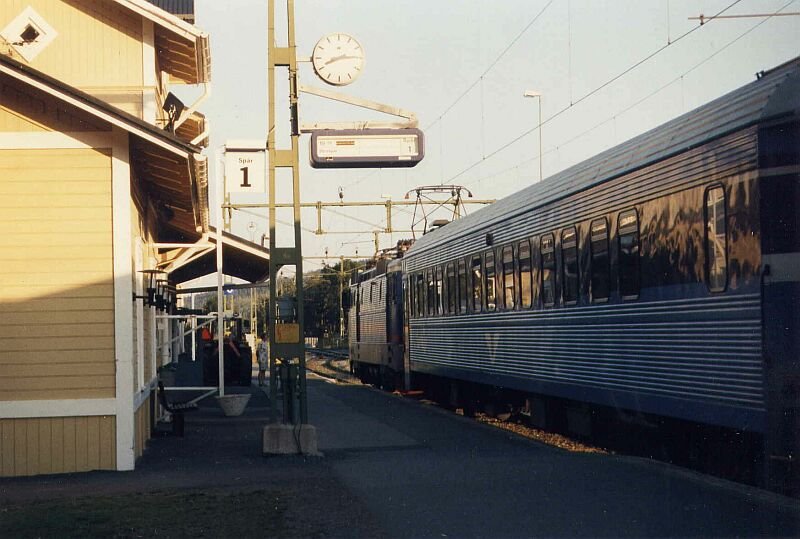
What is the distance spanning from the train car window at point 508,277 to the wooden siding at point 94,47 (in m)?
5.79

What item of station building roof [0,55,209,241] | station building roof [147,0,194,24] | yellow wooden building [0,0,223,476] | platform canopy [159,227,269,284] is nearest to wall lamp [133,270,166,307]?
yellow wooden building [0,0,223,476]

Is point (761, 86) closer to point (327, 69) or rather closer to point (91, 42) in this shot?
point (327, 69)

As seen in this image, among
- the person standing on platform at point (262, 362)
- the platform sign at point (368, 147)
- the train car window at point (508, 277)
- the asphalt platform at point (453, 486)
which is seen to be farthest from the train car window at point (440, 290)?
the person standing on platform at point (262, 362)

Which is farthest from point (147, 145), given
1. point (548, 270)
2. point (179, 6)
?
point (179, 6)

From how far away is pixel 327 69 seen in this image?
1549 centimetres

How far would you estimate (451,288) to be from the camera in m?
21.7

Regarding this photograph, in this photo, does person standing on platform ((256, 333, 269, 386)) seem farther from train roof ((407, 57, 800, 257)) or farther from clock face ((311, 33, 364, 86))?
clock face ((311, 33, 364, 86))

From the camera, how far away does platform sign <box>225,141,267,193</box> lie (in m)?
17.6

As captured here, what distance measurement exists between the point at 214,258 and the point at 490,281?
25.9ft

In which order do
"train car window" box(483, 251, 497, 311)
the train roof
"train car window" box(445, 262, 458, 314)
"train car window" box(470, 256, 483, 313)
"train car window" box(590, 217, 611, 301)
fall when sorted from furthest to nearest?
1. "train car window" box(445, 262, 458, 314)
2. "train car window" box(470, 256, 483, 313)
3. "train car window" box(483, 251, 497, 311)
4. "train car window" box(590, 217, 611, 301)
5. the train roof

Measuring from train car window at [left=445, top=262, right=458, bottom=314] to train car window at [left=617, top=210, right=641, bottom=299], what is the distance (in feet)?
28.2

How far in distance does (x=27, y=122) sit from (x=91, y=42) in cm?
270

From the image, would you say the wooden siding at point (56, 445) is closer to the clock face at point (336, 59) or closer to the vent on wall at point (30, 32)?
the vent on wall at point (30, 32)

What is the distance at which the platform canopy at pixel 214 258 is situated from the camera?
67.2ft
